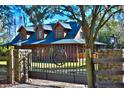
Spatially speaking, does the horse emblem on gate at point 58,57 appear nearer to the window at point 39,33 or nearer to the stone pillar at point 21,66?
the stone pillar at point 21,66

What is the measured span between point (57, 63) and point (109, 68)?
297 cm

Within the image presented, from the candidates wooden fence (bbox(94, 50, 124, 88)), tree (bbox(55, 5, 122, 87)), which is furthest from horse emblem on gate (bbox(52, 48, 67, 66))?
tree (bbox(55, 5, 122, 87))

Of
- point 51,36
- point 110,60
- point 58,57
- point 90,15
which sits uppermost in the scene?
point 90,15

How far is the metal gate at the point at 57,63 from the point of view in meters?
8.68

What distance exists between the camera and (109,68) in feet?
21.0

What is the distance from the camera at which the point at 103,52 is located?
20.9ft

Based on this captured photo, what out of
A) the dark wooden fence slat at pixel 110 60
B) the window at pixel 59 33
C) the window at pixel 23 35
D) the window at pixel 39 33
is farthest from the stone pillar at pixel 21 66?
the window at pixel 23 35

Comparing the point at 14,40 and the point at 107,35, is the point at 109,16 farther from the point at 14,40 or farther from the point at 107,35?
the point at 14,40

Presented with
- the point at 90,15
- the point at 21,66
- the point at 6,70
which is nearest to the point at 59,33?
the point at 90,15

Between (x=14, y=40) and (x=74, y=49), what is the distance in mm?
9399

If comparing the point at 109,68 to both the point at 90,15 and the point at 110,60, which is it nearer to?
the point at 110,60

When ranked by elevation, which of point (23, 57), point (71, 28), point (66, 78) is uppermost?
point (71, 28)

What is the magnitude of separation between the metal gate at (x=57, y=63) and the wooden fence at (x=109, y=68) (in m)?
2.08

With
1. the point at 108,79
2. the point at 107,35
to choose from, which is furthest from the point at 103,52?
the point at 107,35
